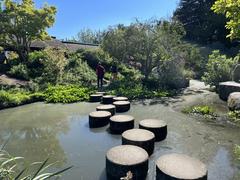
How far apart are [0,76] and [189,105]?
14576mm

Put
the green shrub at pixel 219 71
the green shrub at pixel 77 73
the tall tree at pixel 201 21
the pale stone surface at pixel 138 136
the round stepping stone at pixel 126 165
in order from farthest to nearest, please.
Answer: the tall tree at pixel 201 21 < the green shrub at pixel 77 73 < the green shrub at pixel 219 71 < the pale stone surface at pixel 138 136 < the round stepping stone at pixel 126 165

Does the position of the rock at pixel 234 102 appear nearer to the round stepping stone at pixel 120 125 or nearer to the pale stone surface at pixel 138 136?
the round stepping stone at pixel 120 125

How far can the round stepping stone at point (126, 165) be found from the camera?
16.7 feet

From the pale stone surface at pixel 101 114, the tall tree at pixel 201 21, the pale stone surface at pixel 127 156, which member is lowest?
the pale stone surface at pixel 127 156

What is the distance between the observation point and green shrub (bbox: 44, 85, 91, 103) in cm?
1361

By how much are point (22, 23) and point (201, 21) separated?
26.5 m

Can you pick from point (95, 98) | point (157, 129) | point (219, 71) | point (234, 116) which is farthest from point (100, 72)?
point (157, 129)

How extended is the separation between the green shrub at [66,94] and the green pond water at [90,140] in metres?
2.06

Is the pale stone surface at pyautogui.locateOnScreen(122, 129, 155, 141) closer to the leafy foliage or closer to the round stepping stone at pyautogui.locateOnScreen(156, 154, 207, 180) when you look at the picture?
the round stepping stone at pyautogui.locateOnScreen(156, 154, 207, 180)

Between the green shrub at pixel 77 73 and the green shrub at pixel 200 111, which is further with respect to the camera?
→ the green shrub at pixel 77 73

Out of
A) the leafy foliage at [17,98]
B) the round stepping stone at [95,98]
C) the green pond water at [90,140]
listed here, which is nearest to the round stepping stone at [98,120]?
the green pond water at [90,140]

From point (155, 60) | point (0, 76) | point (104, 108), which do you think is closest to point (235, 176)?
point (104, 108)

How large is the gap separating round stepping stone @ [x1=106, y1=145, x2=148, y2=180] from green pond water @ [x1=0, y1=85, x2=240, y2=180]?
11.4 inches

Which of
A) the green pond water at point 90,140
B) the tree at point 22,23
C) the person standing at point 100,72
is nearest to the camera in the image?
the green pond water at point 90,140
